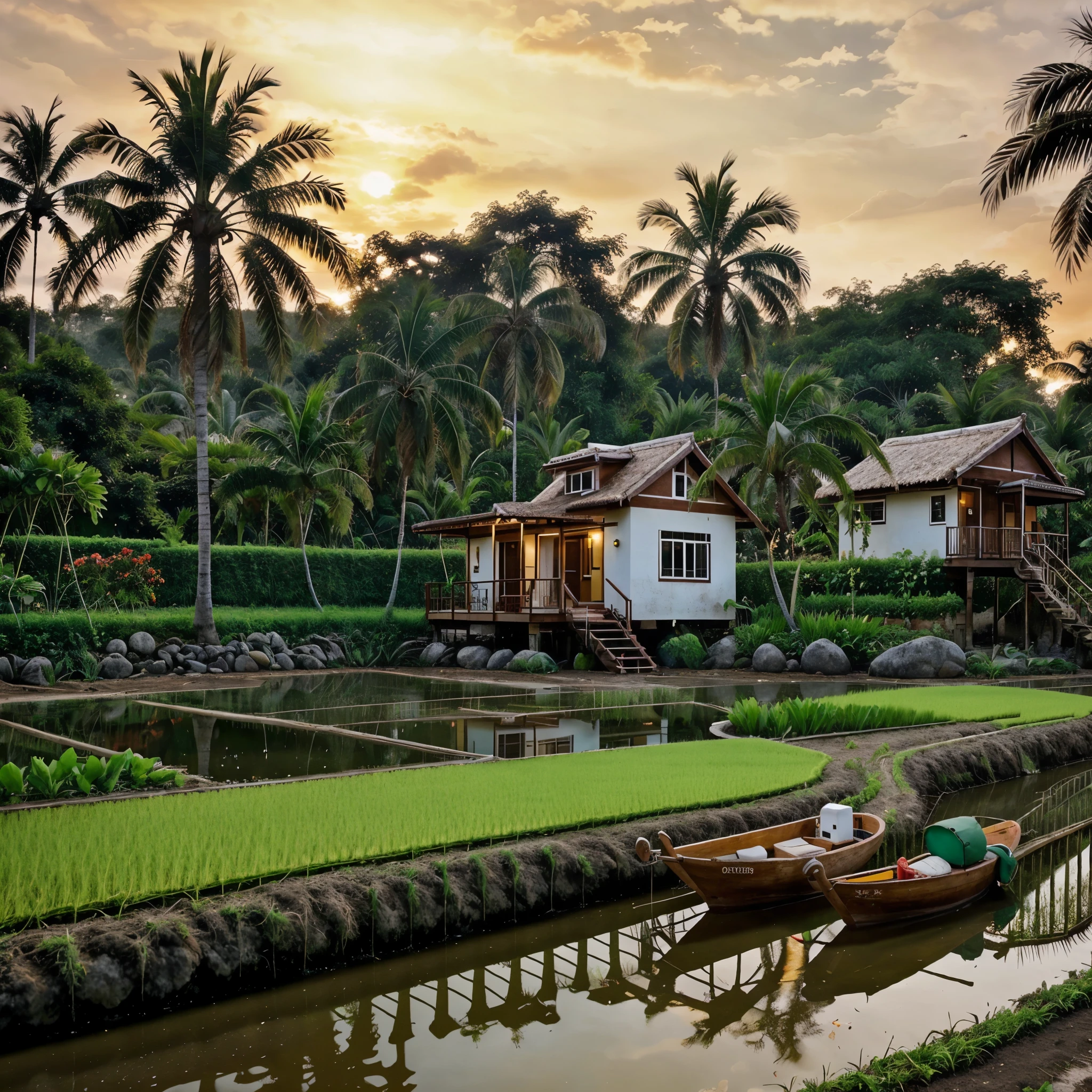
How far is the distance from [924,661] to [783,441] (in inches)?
291

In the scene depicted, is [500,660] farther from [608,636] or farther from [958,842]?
[958,842]

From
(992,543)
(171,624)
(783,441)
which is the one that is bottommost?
(171,624)

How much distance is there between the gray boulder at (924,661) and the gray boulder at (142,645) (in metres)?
18.0

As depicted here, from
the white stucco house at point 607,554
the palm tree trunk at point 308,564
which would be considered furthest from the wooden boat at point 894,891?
the palm tree trunk at point 308,564

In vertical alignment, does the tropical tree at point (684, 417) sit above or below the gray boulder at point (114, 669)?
above

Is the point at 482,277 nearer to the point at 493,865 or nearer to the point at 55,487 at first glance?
the point at 55,487

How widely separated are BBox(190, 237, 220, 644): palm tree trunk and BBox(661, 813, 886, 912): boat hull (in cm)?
2098

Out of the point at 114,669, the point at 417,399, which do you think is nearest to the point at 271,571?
the point at 417,399

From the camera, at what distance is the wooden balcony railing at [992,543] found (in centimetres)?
2984

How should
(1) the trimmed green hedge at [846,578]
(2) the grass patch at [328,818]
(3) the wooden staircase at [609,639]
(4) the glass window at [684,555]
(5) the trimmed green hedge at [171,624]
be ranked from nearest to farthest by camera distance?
(2) the grass patch at [328,818], (5) the trimmed green hedge at [171,624], (3) the wooden staircase at [609,639], (4) the glass window at [684,555], (1) the trimmed green hedge at [846,578]

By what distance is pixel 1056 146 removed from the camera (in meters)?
21.4

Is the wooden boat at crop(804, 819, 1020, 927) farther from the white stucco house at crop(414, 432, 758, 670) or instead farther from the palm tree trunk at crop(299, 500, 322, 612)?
the palm tree trunk at crop(299, 500, 322, 612)

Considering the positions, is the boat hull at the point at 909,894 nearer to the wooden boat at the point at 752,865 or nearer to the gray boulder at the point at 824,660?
the wooden boat at the point at 752,865

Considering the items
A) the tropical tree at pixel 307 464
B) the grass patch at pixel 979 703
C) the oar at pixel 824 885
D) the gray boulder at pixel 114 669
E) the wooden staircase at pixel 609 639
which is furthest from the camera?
the tropical tree at pixel 307 464
